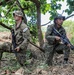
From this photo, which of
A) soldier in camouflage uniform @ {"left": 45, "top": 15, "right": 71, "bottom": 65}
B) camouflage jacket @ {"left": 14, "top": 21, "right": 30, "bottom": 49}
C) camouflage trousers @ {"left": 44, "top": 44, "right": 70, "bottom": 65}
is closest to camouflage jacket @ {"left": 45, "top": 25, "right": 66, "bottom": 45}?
soldier in camouflage uniform @ {"left": 45, "top": 15, "right": 71, "bottom": 65}

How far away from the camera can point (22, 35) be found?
7.24 metres

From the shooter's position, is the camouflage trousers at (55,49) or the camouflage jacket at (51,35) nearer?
the camouflage jacket at (51,35)

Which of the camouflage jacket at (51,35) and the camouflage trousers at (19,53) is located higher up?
the camouflage jacket at (51,35)

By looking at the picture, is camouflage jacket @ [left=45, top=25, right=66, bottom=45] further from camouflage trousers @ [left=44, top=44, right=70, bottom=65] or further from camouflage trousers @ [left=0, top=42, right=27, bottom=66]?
camouflage trousers @ [left=0, top=42, right=27, bottom=66]

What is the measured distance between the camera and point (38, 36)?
10.4 meters

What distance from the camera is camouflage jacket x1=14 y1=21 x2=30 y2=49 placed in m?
7.13

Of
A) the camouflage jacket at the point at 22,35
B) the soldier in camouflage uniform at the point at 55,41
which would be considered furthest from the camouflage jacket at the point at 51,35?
the camouflage jacket at the point at 22,35

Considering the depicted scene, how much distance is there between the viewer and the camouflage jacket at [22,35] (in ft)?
23.4

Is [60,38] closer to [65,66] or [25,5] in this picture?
[65,66]

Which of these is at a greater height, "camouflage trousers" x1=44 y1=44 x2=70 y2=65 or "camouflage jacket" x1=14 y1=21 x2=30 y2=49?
"camouflage jacket" x1=14 y1=21 x2=30 y2=49

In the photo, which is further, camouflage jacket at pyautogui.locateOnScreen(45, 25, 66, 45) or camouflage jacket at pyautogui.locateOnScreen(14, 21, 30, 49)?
camouflage jacket at pyautogui.locateOnScreen(45, 25, 66, 45)

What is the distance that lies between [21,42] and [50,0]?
402 centimetres

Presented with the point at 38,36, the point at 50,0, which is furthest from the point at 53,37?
the point at 50,0

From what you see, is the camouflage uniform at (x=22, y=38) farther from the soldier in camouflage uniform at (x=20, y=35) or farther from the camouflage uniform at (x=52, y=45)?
the camouflage uniform at (x=52, y=45)
